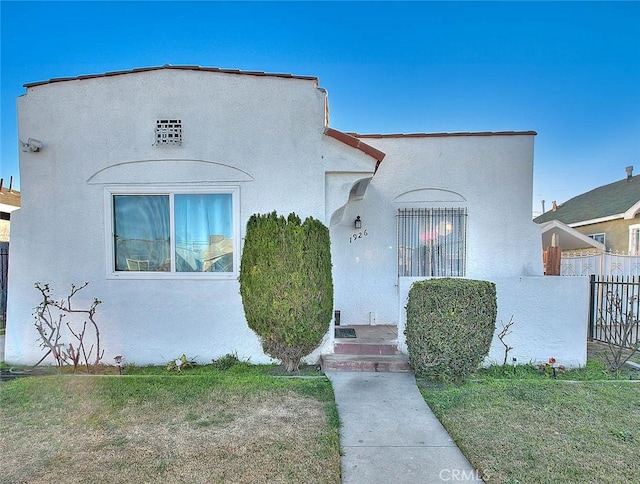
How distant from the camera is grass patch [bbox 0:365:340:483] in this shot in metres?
2.79

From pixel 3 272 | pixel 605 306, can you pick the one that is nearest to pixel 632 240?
pixel 605 306

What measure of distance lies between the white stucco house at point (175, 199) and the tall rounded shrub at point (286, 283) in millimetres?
494

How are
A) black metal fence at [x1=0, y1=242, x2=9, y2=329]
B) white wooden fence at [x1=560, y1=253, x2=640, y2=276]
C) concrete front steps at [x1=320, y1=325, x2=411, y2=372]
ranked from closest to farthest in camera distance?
1. concrete front steps at [x1=320, y1=325, x2=411, y2=372]
2. black metal fence at [x1=0, y1=242, x2=9, y2=329]
3. white wooden fence at [x1=560, y1=253, x2=640, y2=276]

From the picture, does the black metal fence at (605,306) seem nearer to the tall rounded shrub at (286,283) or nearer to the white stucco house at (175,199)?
the white stucco house at (175,199)

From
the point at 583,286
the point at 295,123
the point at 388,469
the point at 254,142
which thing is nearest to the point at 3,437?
the point at 388,469

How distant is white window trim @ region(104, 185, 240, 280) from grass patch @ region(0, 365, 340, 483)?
1.71 meters

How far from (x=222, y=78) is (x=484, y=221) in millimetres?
6321

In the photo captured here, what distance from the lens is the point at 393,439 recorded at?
3332 mm

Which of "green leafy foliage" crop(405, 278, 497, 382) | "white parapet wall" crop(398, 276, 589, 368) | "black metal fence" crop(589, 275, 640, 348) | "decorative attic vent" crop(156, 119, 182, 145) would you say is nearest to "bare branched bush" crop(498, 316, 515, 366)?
"white parapet wall" crop(398, 276, 589, 368)

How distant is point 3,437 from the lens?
340 centimetres

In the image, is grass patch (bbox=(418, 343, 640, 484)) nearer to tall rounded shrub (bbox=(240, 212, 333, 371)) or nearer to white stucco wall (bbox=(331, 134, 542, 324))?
tall rounded shrub (bbox=(240, 212, 333, 371))

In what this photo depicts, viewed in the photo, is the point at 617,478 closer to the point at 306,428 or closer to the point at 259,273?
the point at 306,428

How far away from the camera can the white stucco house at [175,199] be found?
18.6ft

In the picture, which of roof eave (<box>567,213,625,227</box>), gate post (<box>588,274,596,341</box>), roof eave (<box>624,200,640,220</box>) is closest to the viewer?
gate post (<box>588,274,596,341</box>)
